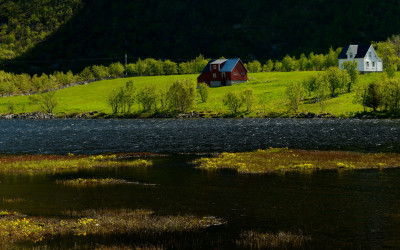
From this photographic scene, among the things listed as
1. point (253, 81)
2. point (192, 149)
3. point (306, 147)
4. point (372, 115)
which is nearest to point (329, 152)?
point (306, 147)

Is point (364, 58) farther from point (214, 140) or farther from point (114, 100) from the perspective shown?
point (214, 140)

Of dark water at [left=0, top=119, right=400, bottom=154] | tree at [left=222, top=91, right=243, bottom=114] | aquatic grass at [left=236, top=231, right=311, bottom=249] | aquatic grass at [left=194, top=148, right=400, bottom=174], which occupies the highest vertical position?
tree at [left=222, top=91, right=243, bottom=114]

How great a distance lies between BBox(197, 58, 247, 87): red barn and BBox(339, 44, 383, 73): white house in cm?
3997

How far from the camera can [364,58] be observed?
187875mm

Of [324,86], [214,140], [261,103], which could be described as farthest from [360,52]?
[214,140]

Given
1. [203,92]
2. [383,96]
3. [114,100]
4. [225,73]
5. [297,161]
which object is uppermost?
[225,73]

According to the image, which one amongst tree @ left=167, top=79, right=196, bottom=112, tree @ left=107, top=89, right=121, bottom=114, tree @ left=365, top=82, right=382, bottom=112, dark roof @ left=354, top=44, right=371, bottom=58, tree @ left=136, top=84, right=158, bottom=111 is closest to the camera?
tree @ left=365, top=82, right=382, bottom=112

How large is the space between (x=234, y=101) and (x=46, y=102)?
81060 millimetres

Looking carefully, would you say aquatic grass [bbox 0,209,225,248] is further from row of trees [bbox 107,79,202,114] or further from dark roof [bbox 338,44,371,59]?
dark roof [bbox 338,44,371,59]

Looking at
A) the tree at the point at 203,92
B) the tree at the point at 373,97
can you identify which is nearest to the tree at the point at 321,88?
the tree at the point at 373,97

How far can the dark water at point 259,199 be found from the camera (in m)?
27.3

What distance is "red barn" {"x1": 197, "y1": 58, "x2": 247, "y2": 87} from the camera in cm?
19450

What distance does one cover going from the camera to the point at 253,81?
7746 inches

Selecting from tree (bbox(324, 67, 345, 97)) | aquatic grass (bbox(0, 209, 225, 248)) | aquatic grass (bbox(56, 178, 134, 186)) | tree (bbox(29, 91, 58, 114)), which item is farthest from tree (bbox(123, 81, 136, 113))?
aquatic grass (bbox(0, 209, 225, 248))
